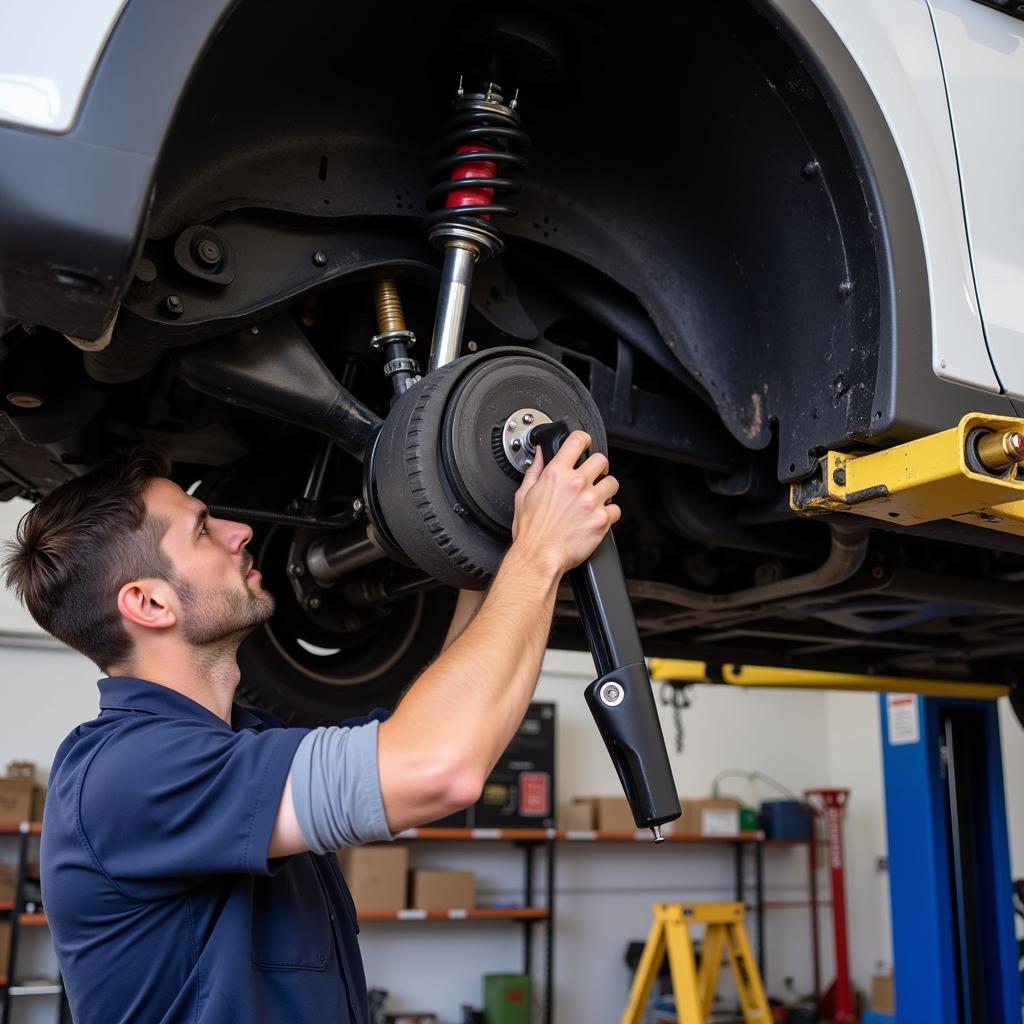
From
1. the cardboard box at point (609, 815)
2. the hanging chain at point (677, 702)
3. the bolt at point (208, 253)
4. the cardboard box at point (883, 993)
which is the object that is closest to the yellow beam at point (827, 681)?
the hanging chain at point (677, 702)

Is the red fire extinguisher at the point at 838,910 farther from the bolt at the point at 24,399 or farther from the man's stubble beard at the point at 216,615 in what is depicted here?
the bolt at the point at 24,399

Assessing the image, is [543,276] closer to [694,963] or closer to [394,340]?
[394,340]

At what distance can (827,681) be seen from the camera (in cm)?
326

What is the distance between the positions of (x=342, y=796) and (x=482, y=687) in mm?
168

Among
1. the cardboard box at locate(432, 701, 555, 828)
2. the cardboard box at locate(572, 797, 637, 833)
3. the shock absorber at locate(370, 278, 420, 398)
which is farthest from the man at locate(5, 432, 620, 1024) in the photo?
the cardboard box at locate(572, 797, 637, 833)

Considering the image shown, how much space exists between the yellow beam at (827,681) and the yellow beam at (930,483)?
1.76 meters

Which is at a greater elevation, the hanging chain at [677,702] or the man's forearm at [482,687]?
the hanging chain at [677,702]

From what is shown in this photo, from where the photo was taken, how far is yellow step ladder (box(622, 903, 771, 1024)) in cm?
470

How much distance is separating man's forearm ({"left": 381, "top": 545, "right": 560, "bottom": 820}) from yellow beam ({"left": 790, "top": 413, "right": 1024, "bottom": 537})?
0.42 metres

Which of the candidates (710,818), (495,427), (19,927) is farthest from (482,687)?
(710,818)

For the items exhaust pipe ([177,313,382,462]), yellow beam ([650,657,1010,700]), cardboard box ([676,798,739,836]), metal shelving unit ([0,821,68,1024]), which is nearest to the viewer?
exhaust pipe ([177,313,382,462])

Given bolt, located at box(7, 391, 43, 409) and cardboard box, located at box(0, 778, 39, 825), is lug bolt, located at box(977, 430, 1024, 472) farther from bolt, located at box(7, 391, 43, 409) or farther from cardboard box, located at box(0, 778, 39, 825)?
cardboard box, located at box(0, 778, 39, 825)

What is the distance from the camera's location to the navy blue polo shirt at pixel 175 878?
1043 mm

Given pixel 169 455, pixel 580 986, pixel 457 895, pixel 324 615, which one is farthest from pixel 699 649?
pixel 580 986
